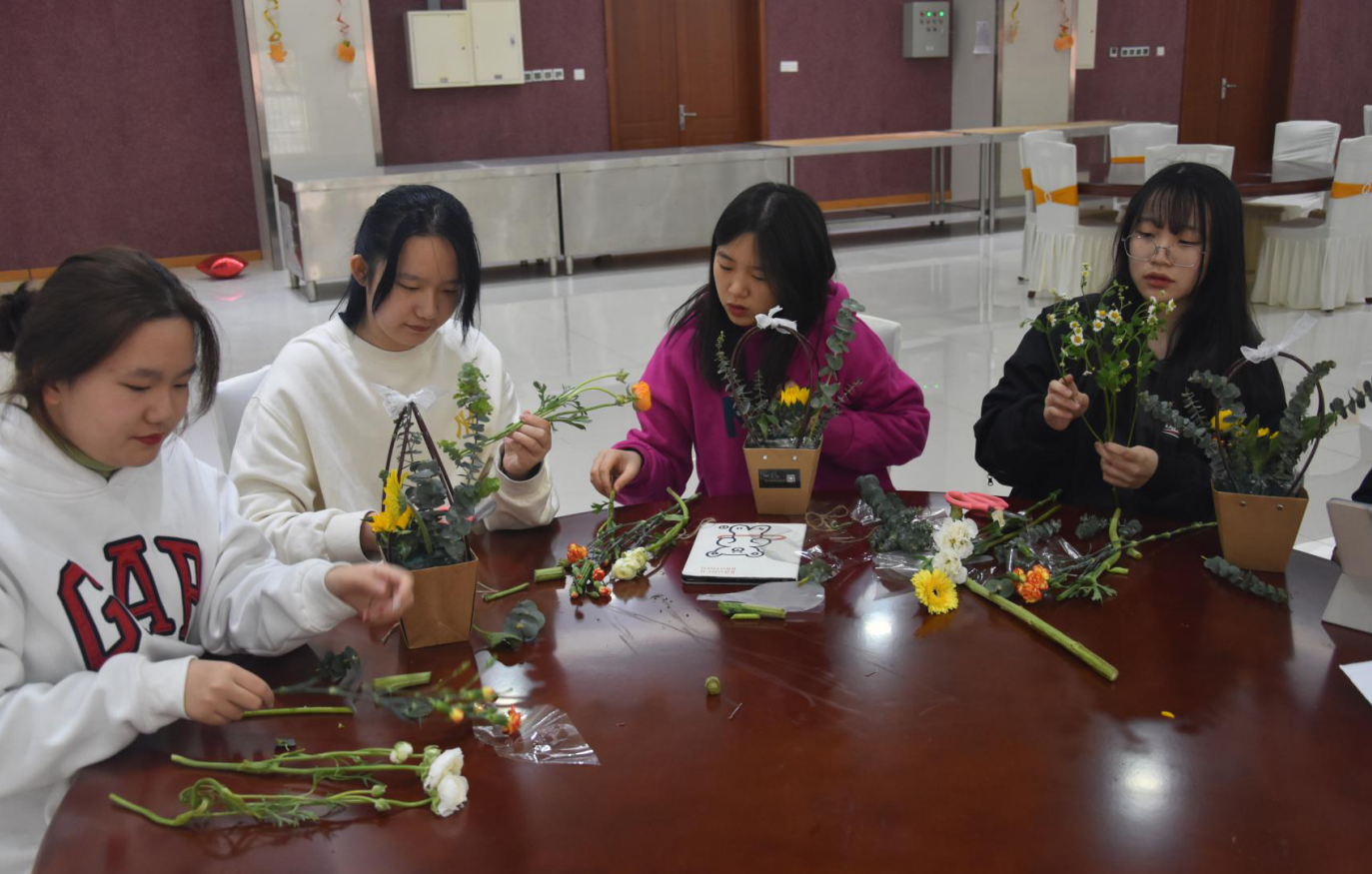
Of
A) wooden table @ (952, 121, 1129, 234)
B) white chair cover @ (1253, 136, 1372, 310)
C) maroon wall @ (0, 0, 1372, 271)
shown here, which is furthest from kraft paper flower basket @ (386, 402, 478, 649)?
wooden table @ (952, 121, 1129, 234)

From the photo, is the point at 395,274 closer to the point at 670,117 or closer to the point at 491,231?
the point at 491,231

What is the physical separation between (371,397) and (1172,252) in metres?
1.42

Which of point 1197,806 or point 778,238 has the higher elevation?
point 778,238

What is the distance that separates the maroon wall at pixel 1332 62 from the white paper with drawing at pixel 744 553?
1224 centimetres

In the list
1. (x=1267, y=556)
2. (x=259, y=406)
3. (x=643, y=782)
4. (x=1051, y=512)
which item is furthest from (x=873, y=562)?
(x=259, y=406)

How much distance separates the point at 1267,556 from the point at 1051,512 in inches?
12.2

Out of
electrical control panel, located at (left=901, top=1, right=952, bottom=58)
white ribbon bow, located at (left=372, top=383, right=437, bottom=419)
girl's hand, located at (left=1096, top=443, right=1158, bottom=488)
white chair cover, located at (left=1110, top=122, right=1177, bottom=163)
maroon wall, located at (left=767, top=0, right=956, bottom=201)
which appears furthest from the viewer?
electrical control panel, located at (left=901, top=1, right=952, bottom=58)

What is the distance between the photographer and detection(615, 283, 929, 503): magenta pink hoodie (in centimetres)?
210

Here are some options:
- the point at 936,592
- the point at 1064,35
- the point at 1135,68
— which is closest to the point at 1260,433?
the point at 936,592

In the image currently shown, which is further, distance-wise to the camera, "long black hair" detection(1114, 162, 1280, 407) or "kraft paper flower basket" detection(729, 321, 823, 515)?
"long black hair" detection(1114, 162, 1280, 407)

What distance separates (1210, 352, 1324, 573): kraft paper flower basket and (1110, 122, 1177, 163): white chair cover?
6816mm

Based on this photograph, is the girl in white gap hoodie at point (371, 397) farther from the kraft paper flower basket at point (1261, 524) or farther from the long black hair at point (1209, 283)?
the long black hair at point (1209, 283)

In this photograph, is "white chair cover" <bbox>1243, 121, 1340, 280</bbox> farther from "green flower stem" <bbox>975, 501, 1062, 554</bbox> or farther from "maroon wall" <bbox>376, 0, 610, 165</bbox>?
"maroon wall" <bbox>376, 0, 610, 165</bbox>

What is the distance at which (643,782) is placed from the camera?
112cm
